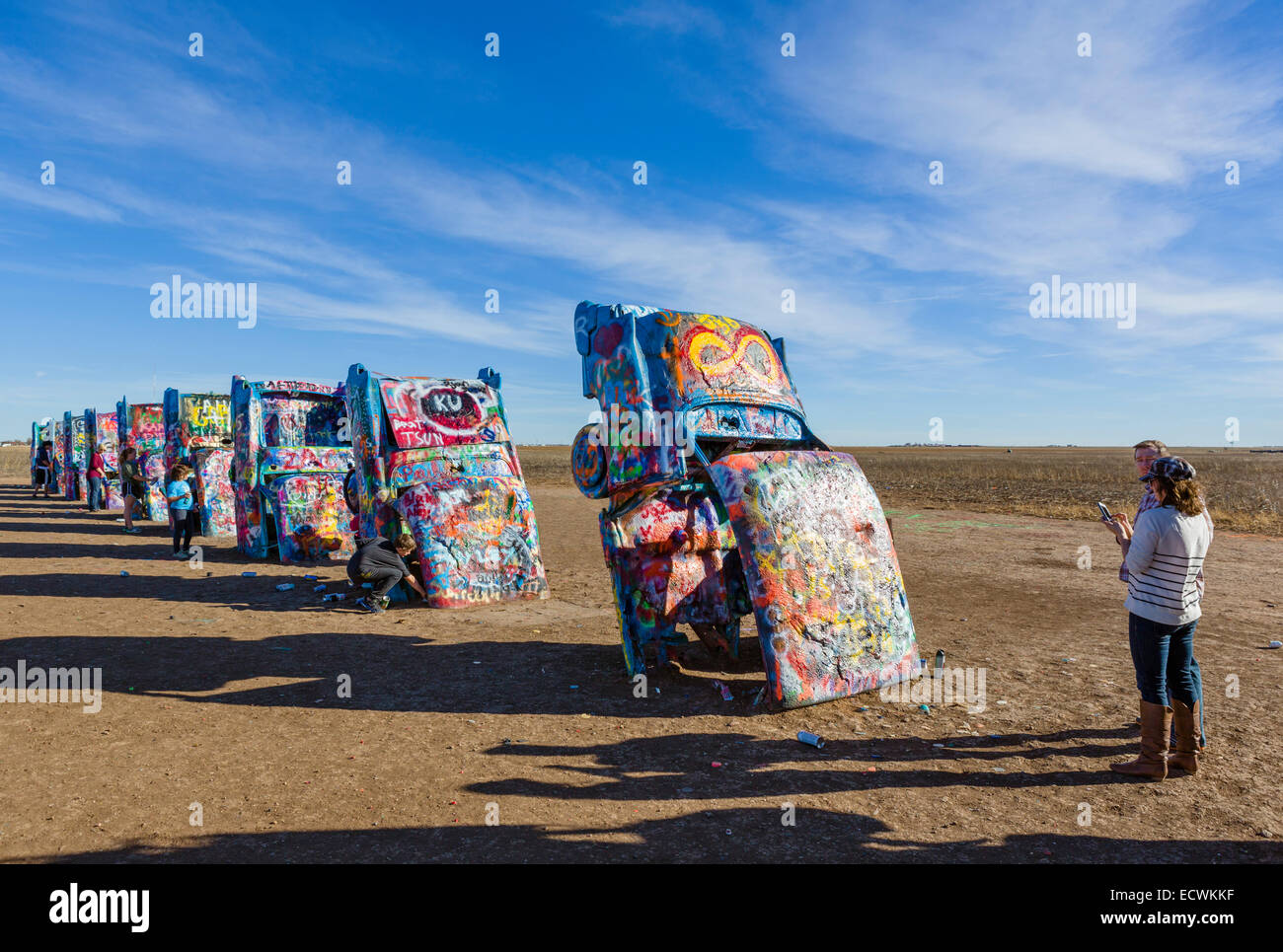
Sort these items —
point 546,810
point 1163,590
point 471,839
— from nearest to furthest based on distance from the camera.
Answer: point 471,839 < point 546,810 < point 1163,590

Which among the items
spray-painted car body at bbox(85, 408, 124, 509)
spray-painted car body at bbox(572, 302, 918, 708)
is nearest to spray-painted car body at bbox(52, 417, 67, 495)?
spray-painted car body at bbox(85, 408, 124, 509)

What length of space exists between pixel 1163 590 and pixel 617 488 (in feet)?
13.0

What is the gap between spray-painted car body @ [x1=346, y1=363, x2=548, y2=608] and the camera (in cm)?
927

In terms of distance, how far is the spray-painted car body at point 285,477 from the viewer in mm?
12781

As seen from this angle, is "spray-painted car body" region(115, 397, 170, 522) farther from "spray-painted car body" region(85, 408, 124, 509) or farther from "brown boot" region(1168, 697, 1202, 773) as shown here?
"brown boot" region(1168, 697, 1202, 773)

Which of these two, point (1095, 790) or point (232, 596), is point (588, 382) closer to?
point (1095, 790)

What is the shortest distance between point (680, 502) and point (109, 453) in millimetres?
22380

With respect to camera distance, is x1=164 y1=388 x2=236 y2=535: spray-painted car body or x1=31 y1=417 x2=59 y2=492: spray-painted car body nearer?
x1=164 y1=388 x2=236 y2=535: spray-painted car body

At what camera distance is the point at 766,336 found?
7215mm

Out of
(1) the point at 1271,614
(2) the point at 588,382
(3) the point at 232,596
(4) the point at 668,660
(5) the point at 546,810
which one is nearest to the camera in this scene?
(5) the point at 546,810

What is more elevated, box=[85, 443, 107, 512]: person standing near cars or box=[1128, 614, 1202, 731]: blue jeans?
box=[85, 443, 107, 512]: person standing near cars

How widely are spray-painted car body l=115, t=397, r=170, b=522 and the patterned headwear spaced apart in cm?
2119

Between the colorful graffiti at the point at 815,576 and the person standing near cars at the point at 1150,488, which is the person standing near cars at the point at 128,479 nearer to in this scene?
the colorful graffiti at the point at 815,576
